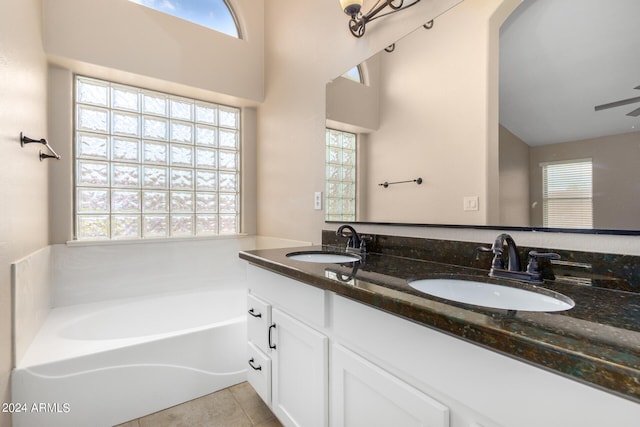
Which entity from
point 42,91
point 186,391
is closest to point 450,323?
point 186,391

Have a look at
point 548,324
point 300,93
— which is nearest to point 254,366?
point 548,324

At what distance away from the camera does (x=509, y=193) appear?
1.00m

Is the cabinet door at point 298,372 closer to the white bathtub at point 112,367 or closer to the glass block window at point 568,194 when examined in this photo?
the white bathtub at point 112,367

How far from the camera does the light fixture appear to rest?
53.9 inches

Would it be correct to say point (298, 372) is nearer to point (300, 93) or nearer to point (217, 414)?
point (217, 414)

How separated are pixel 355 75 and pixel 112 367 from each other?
1988 millimetres

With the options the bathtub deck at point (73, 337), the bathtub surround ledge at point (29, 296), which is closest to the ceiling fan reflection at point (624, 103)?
the bathtub deck at point (73, 337)

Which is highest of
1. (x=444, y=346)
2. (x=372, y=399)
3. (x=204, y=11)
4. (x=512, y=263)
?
(x=204, y=11)

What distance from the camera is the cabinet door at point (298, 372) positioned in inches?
38.3

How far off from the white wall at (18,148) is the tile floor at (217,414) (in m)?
0.60

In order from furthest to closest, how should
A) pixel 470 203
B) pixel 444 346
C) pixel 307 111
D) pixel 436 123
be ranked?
1. pixel 307 111
2. pixel 436 123
3. pixel 470 203
4. pixel 444 346

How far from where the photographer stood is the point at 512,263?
0.89 m

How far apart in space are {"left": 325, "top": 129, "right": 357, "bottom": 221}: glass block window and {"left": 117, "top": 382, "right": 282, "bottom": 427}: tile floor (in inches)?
44.7

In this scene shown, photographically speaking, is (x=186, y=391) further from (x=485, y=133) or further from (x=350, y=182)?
(x=485, y=133)
